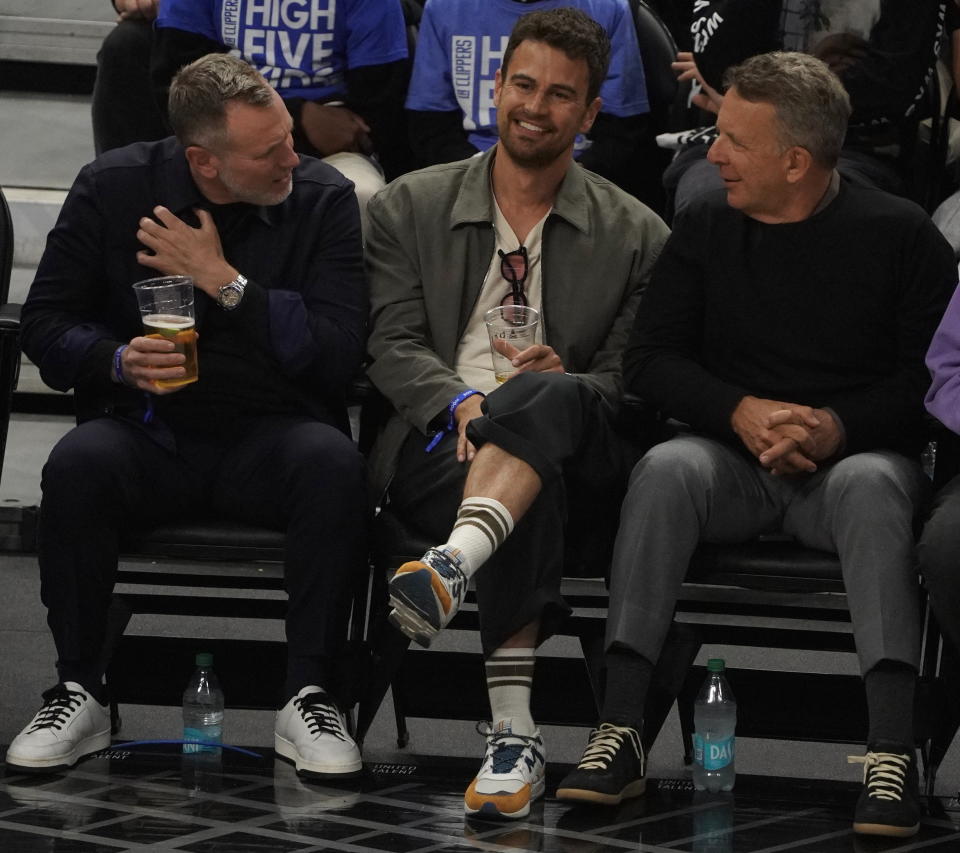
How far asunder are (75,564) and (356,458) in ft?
1.80

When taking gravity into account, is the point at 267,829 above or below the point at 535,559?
below

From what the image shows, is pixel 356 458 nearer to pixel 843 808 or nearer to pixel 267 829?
pixel 267 829

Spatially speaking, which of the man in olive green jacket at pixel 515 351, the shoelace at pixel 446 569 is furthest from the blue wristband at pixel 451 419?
the shoelace at pixel 446 569

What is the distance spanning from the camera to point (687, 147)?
425 centimetres

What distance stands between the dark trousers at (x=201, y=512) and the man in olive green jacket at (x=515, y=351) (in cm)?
17

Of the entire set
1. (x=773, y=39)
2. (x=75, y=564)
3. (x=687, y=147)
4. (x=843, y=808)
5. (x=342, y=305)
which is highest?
(x=773, y=39)

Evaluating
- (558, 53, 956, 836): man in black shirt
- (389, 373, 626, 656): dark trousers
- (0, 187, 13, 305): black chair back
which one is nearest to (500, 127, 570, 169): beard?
(558, 53, 956, 836): man in black shirt

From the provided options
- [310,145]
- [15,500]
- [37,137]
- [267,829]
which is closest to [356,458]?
[267,829]

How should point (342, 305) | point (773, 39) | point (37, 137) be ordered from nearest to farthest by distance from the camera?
point (342, 305), point (773, 39), point (37, 137)

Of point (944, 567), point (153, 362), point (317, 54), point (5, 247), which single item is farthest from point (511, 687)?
point (317, 54)

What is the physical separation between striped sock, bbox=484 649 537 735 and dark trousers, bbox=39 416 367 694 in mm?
316

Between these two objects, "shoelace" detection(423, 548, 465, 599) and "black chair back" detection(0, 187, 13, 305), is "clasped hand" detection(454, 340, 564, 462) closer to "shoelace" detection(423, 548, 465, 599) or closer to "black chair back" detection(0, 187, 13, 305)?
"shoelace" detection(423, 548, 465, 599)

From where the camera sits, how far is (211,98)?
11.1 feet

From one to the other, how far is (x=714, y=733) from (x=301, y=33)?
2126 mm
